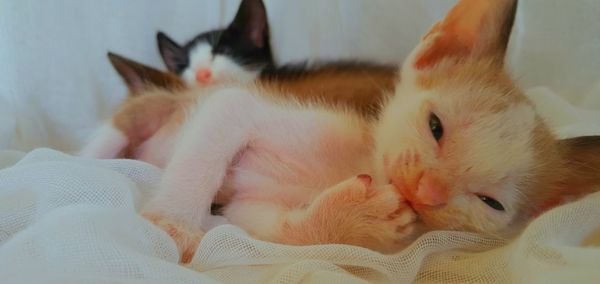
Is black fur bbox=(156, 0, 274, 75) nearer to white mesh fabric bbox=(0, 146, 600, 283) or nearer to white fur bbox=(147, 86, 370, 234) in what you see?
white fur bbox=(147, 86, 370, 234)

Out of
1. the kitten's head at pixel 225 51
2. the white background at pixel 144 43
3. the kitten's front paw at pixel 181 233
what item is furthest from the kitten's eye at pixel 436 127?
the kitten's head at pixel 225 51

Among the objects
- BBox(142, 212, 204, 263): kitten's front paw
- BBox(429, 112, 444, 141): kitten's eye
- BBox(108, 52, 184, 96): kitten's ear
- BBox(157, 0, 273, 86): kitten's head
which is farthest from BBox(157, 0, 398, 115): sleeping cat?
BBox(142, 212, 204, 263): kitten's front paw

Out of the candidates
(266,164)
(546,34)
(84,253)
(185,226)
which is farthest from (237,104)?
(546,34)

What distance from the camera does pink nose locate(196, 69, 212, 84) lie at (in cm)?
181

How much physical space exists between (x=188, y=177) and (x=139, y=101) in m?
0.51

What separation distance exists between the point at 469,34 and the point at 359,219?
0.45m

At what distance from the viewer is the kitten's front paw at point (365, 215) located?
36.7 inches

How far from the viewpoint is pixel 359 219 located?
0.95 m

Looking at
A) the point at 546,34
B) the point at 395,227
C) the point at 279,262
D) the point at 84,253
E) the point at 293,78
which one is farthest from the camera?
the point at 546,34

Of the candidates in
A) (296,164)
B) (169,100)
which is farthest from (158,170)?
(169,100)

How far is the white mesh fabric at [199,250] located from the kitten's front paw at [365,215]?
5cm

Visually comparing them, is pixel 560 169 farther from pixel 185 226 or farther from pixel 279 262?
pixel 185 226

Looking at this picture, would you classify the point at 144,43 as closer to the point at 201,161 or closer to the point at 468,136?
the point at 201,161

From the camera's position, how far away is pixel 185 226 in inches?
37.9
